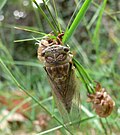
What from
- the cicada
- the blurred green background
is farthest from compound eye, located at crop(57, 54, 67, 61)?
the blurred green background

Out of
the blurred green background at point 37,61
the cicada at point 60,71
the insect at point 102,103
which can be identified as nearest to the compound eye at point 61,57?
the cicada at point 60,71

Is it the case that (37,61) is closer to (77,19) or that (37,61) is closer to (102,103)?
(102,103)

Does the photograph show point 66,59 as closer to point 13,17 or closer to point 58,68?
point 58,68

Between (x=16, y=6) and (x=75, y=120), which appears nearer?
(x=75, y=120)

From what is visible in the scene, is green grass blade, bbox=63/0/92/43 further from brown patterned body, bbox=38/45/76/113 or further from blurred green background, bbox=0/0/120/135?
blurred green background, bbox=0/0/120/135

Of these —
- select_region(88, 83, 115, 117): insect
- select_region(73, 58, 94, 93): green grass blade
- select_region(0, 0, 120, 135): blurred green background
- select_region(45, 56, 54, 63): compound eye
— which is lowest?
select_region(0, 0, 120, 135): blurred green background

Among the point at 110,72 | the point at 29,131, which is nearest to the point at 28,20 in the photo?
the point at 29,131

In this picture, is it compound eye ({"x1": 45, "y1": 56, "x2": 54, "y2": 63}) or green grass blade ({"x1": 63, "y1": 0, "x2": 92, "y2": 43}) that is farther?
compound eye ({"x1": 45, "y1": 56, "x2": 54, "y2": 63})
